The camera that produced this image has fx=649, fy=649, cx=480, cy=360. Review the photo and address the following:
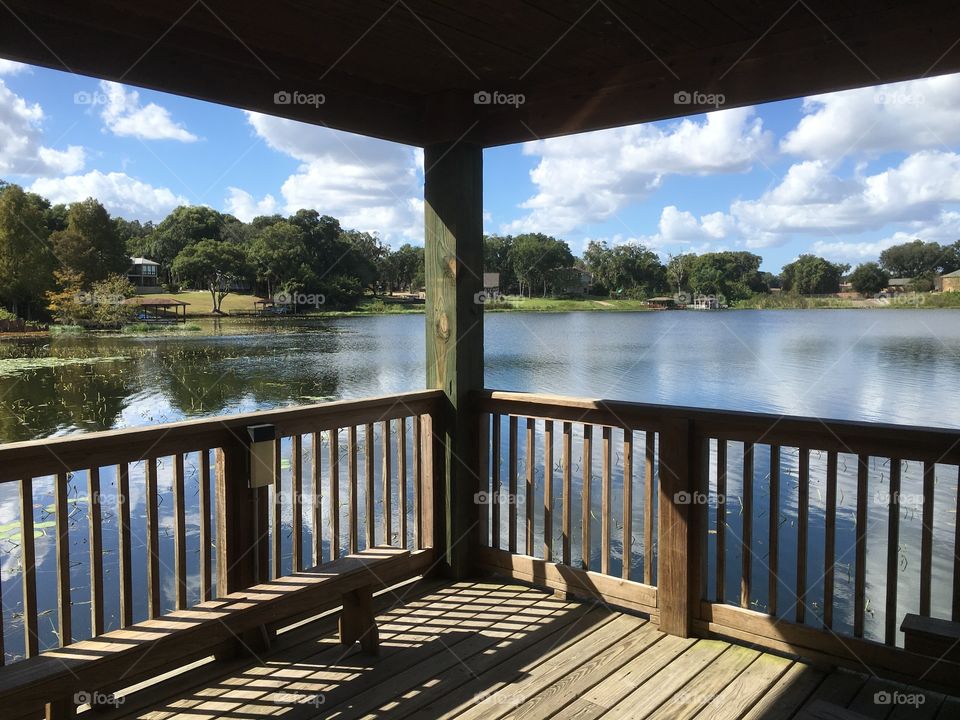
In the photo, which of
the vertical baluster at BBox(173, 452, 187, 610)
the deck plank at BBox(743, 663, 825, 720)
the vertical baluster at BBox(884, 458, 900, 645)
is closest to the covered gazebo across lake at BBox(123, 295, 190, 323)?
the vertical baluster at BBox(173, 452, 187, 610)

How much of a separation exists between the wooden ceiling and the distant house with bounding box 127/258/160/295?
1.76m

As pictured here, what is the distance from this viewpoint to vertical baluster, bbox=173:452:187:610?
7.86 ft

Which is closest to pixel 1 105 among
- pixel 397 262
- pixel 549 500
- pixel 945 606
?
pixel 397 262

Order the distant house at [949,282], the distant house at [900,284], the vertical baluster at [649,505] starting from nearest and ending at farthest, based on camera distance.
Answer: the vertical baluster at [649,505] → the distant house at [949,282] → the distant house at [900,284]

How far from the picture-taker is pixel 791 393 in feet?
37.2

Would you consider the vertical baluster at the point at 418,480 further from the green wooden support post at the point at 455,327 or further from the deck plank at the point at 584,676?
the deck plank at the point at 584,676

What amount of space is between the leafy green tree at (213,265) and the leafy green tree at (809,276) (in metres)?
4.10

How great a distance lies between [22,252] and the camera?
4.00 metres

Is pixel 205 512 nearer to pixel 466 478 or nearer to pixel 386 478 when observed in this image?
pixel 386 478

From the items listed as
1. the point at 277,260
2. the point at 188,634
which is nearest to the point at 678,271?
the point at 277,260

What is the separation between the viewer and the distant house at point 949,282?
3.92 m

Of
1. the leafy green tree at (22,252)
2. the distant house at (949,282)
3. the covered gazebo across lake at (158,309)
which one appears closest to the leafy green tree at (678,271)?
the distant house at (949,282)

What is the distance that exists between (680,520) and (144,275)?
3511 millimetres

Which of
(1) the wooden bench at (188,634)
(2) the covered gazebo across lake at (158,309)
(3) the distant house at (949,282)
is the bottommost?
(1) the wooden bench at (188,634)
